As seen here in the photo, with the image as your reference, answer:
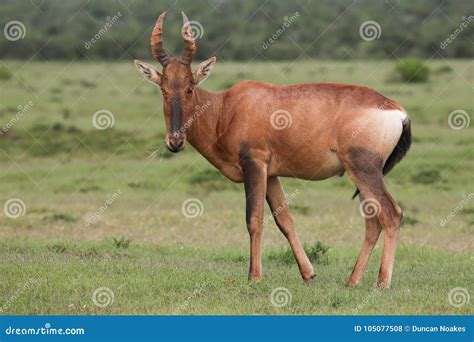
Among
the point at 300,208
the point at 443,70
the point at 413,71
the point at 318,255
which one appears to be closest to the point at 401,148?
the point at 318,255

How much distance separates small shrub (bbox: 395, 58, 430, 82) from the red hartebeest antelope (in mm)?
22703

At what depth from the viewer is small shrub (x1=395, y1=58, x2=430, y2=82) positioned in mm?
33406

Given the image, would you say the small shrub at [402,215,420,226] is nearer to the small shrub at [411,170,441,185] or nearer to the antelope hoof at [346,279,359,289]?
the small shrub at [411,170,441,185]

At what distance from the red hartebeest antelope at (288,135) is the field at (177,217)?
610mm

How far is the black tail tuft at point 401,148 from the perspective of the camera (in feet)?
35.8

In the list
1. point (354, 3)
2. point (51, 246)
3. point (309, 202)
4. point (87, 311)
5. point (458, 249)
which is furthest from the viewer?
point (354, 3)

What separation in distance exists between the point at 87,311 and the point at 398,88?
78.3 feet

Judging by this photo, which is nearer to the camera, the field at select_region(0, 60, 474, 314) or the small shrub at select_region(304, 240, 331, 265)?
the field at select_region(0, 60, 474, 314)

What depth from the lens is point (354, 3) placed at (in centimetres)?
6519

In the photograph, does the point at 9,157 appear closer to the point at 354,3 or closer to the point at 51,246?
the point at 51,246

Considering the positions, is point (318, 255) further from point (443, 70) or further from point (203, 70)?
point (443, 70)

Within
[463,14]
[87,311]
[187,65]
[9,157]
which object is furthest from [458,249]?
[463,14]

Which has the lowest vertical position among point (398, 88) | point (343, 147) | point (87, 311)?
point (398, 88)

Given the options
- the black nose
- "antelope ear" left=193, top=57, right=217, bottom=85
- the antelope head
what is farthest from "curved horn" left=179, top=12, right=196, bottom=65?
the black nose
